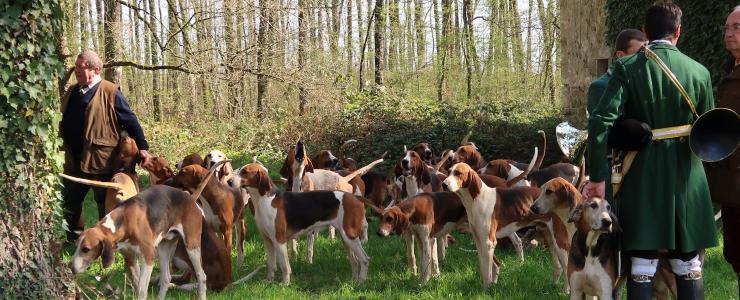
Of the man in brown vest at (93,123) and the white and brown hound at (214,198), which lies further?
the man in brown vest at (93,123)

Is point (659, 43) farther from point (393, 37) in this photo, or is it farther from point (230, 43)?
point (393, 37)

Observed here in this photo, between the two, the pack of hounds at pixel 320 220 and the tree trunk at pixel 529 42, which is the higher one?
the tree trunk at pixel 529 42

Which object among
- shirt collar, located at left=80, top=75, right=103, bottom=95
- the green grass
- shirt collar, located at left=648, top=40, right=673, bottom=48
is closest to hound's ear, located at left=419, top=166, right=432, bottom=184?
A: the green grass

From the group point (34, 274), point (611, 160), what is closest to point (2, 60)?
point (34, 274)

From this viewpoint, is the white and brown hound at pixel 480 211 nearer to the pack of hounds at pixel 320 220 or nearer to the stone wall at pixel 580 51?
the pack of hounds at pixel 320 220

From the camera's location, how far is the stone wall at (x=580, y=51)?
12953mm

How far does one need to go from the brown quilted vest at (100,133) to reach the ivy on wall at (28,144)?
228 cm

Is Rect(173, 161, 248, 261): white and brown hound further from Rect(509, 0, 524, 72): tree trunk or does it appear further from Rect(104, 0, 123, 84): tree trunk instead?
Rect(509, 0, 524, 72): tree trunk

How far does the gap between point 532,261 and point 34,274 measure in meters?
4.51

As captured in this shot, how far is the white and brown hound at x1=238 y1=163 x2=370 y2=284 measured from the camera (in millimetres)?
6703

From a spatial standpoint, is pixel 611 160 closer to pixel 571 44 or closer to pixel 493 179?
pixel 493 179

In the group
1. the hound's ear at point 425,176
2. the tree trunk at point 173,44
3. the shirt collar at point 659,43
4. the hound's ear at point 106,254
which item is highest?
the tree trunk at point 173,44

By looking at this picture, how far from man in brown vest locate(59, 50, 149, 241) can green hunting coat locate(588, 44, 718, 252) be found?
490 cm

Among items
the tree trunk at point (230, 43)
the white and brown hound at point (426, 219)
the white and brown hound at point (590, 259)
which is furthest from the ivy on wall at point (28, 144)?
the tree trunk at point (230, 43)
